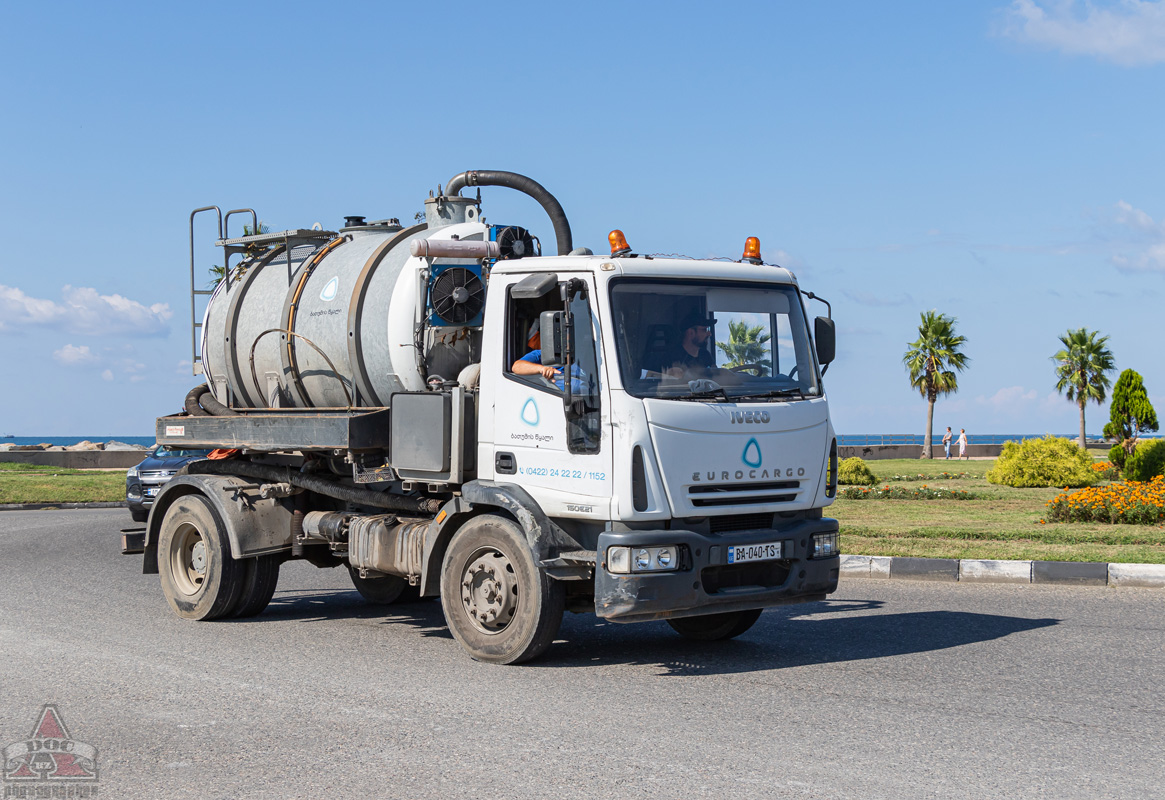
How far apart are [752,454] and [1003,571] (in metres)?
5.45

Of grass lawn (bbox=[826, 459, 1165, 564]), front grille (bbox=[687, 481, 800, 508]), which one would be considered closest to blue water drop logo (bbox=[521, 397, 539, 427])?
front grille (bbox=[687, 481, 800, 508])

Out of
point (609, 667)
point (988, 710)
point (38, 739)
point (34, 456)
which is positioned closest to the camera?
point (38, 739)

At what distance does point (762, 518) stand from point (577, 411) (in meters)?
1.52

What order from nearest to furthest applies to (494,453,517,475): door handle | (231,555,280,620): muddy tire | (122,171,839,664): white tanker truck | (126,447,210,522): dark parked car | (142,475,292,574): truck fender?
(122,171,839,664): white tanker truck
(494,453,517,475): door handle
(142,475,292,574): truck fender
(231,555,280,620): muddy tire
(126,447,210,522): dark parked car

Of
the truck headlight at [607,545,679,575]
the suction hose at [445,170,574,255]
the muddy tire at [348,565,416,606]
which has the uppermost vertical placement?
the suction hose at [445,170,574,255]

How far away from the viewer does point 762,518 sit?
308 inches

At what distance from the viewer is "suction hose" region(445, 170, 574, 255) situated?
947 centimetres

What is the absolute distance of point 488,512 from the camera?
8008 mm

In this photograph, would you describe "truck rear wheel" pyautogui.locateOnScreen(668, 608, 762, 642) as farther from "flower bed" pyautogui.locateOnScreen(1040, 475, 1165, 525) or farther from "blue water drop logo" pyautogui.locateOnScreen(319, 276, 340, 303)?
"flower bed" pyautogui.locateOnScreen(1040, 475, 1165, 525)

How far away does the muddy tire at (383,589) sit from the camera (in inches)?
428

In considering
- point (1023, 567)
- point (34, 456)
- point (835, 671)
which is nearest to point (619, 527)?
point (835, 671)

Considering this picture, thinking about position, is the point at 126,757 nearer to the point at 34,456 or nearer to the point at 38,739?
the point at 38,739

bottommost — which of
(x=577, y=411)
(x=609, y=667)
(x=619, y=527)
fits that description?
(x=609, y=667)

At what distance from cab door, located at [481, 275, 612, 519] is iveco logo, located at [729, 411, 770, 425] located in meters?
0.85
